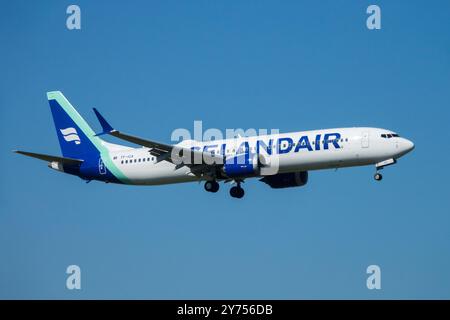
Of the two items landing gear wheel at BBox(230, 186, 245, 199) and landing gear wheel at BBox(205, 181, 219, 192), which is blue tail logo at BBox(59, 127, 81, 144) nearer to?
landing gear wheel at BBox(205, 181, 219, 192)

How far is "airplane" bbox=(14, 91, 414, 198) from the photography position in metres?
64.4

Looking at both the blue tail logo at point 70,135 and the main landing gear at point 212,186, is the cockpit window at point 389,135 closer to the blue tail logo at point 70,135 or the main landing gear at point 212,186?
the main landing gear at point 212,186

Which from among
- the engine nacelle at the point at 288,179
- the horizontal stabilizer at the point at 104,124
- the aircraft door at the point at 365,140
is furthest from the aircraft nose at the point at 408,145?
the horizontal stabilizer at the point at 104,124

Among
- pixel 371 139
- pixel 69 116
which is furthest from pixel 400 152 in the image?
pixel 69 116

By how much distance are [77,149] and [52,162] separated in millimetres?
2725

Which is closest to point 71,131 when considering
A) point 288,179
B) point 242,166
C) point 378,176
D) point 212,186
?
point 212,186

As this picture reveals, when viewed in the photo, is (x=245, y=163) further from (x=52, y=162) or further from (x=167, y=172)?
(x=52, y=162)

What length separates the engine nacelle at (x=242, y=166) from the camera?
216 ft

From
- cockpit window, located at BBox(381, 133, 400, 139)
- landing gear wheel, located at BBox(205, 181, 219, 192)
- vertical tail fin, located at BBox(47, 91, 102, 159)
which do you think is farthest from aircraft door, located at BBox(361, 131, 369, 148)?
vertical tail fin, located at BBox(47, 91, 102, 159)

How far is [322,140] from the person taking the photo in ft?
213

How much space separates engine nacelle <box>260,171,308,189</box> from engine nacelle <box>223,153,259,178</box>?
5.53m

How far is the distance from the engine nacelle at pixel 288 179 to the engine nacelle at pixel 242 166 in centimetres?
553
